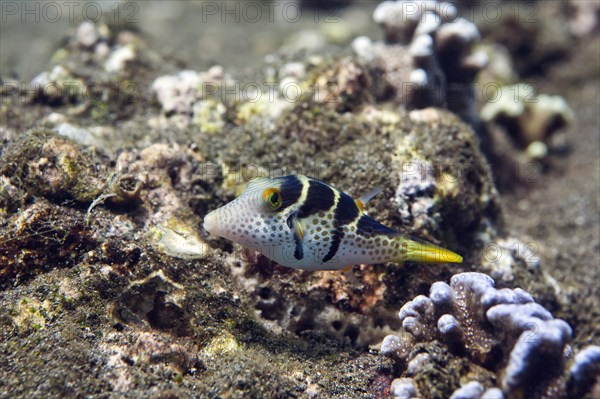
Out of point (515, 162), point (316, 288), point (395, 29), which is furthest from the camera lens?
point (515, 162)

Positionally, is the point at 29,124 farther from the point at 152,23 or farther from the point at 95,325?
the point at 152,23

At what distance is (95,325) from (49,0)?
15.1 m

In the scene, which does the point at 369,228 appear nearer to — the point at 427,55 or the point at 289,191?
the point at 289,191

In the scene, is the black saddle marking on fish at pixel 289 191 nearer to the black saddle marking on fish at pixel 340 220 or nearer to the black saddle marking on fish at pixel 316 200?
the black saddle marking on fish at pixel 316 200

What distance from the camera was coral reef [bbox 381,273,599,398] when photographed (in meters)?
2.60

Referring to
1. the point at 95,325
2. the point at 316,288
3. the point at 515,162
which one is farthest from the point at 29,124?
the point at 515,162

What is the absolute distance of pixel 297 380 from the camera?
312cm

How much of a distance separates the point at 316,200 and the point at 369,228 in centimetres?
43

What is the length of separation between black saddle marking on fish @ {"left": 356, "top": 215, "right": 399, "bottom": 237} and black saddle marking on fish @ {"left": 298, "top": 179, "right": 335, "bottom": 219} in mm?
249

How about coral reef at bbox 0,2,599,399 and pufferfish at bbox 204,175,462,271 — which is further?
pufferfish at bbox 204,175,462,271

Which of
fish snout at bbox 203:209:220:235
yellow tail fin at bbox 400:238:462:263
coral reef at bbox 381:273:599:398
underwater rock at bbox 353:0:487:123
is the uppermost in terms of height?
underwater rock at bbox 353:0:487:123

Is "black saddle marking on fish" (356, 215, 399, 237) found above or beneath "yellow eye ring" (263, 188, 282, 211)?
beneath

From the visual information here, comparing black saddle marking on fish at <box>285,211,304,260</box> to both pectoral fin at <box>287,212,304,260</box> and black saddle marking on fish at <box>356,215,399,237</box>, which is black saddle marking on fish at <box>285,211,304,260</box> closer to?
pectoral fin at <box>287,212,304,260</box>

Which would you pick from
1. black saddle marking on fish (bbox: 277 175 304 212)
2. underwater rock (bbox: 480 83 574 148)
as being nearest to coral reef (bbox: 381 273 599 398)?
black saddle marking on fish (bbox: 277 175 304 212)
